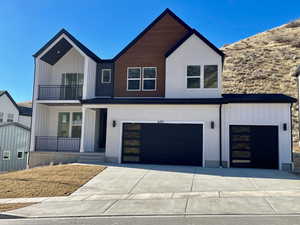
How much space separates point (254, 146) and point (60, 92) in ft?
46.2

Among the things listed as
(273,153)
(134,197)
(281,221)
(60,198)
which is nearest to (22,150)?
(60,198)

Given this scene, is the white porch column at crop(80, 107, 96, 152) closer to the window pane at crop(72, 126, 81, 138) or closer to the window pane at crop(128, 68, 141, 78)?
the window pane at crop(72, 126, 81, 138)

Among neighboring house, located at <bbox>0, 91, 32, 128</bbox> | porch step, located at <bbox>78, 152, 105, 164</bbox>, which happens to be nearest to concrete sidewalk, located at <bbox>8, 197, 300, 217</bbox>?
porch step, located at <bbox>78, 152, 105, 164</bbox>

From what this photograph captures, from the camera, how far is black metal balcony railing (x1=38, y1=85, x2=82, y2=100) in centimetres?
1919

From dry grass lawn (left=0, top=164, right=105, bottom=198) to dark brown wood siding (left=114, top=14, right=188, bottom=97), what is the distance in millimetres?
6411

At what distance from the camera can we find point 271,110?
14.7m

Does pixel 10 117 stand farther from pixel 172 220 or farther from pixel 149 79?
pixel 172 220

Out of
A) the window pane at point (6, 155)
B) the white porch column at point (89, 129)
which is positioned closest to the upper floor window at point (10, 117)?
the window pane at point (6, 155)

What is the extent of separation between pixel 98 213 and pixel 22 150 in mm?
22633

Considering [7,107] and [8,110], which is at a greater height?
[7,107]

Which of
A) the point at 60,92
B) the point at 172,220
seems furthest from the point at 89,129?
the point at 172,220

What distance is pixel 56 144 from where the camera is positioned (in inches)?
747

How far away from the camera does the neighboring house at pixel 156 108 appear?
14.9 m

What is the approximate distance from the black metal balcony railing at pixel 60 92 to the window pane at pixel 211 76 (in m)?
9.18
